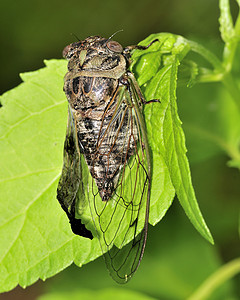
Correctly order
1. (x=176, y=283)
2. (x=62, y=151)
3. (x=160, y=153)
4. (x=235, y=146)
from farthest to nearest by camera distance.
Result: 1. (x=176, y=283)
2. (x=235, y=146)
3. (x=62, y=151)
4. (x=160, y=153)

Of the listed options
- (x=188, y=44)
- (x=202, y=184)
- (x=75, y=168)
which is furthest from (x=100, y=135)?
(x=202, y=184)

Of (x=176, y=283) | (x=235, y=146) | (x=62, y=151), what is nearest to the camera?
(x=62, y=151)

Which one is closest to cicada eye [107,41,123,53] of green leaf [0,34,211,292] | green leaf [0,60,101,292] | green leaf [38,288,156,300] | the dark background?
green leaf [0,34,211,292]

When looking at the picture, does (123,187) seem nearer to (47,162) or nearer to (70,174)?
(70,174)

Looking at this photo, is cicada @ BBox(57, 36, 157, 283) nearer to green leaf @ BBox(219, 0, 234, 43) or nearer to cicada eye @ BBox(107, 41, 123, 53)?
cicada eye @ BBox(107, 41, 123, 53)

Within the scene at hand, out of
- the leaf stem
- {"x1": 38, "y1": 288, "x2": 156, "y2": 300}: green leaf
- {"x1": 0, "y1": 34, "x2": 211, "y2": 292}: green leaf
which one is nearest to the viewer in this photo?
{"x1": 0, "y1": 34, "x2": 211, "y2": 292}: green leaf

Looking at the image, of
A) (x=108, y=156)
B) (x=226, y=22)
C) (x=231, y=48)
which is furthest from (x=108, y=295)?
(x=226, y=22)

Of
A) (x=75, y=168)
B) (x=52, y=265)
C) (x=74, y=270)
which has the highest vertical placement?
(x=75, y=168)

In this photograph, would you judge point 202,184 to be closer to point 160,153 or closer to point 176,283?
point 176,283
